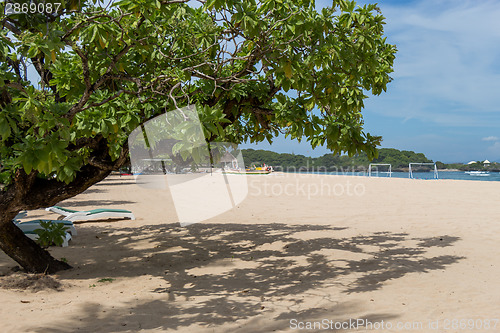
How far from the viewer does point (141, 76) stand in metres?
6.57

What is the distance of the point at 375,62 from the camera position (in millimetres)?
5516

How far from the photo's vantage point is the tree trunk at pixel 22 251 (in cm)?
671

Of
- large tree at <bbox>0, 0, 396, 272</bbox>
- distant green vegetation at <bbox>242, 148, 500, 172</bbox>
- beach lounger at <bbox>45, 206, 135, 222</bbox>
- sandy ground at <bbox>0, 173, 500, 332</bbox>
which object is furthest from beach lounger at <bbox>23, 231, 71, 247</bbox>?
distant green vegetation at <bbox>242, 148, 500, 172</bbox>

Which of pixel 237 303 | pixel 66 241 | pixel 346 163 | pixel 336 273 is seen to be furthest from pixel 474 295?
pixel 346 163

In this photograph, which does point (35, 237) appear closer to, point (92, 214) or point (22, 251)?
point (22, 251)

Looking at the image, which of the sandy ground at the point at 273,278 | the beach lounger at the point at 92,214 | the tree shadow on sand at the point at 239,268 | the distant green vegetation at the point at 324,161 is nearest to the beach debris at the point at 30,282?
the sandy ground at the point at 273,278

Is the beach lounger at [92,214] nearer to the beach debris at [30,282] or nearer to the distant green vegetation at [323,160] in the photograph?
the beach debris at [30,282]

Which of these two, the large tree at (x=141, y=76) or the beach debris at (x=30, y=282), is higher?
the large tree at (x=141, y=76)

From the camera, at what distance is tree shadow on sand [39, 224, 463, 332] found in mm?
5074

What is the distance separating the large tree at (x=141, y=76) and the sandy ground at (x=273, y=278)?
1759mm

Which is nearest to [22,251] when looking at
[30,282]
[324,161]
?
[30,282]

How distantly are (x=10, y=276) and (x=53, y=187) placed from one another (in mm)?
1578

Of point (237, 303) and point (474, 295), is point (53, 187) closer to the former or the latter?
point (237, 303)

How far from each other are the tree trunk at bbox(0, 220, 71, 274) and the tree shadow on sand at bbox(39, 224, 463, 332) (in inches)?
16.4
